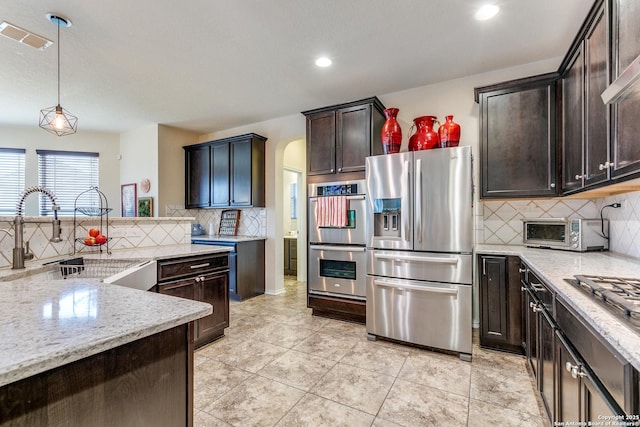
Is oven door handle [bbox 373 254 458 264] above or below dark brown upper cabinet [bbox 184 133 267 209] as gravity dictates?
below

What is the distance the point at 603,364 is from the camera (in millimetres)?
908

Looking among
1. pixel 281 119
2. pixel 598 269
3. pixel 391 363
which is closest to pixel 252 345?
pixel 391 363

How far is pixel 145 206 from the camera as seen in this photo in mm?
4918

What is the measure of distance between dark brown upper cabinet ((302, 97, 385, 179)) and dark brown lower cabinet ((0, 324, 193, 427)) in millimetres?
2633

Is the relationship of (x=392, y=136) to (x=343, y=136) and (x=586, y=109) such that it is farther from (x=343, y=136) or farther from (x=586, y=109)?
(x=586, y=109)

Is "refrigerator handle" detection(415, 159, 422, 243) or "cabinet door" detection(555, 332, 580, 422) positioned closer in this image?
"cabinet door" detection(555, 332, 580, 422)

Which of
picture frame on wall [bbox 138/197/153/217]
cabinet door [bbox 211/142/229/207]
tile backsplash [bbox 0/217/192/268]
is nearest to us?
tile backsplash [bbox 0/217/192/268]

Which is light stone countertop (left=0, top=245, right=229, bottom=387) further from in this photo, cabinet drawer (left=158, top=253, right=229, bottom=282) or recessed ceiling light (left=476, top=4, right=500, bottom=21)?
recessed ceiling light (left=476, top=4, right=500, bottom=21)

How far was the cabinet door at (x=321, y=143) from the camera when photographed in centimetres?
341

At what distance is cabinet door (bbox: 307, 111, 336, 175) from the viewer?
341 cm

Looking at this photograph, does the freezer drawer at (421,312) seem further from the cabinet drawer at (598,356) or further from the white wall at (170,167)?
the white wall at (170,167)

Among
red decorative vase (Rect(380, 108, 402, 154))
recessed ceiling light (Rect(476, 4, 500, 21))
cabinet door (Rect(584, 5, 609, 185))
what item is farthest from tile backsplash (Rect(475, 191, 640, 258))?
recessed ceiling light (Rect(476, 4, 500, 21))

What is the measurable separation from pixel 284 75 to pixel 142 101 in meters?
2.11

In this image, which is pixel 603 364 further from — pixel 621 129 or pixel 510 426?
pixel 621 129
